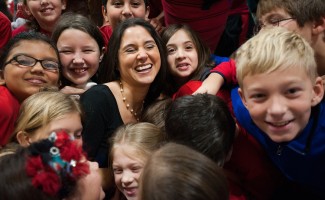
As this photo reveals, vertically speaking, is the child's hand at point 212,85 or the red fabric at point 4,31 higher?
the red fabric at point 4,31

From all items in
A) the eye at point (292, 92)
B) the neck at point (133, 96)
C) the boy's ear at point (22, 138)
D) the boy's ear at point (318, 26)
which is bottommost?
the boy's ear at point (22, 138)

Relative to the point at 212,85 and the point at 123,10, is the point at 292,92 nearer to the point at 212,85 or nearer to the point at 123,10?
the point at 212,85

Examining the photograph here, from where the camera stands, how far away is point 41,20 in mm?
2941

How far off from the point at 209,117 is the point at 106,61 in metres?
0.84

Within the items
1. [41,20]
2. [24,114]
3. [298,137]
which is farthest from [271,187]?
[41,20]

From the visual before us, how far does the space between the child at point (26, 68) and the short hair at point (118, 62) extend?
0.30m

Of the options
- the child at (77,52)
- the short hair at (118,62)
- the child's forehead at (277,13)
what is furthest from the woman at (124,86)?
the child's forehead at (277,13)

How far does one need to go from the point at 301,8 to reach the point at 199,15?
55cm

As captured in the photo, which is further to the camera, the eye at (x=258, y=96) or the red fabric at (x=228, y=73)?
the red fabric at (x=228, y=73)

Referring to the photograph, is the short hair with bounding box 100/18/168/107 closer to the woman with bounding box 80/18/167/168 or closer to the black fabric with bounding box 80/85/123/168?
the woman with bounding box 80/18/167/168

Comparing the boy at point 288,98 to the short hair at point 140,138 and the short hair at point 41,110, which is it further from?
the short hair at point 41,110

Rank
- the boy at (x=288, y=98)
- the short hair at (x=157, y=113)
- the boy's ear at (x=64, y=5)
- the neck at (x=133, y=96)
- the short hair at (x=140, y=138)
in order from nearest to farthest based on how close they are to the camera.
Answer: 1. the boy at (x=288, y=98)
2. the short hair at (x=140, y=138)
3. the short hair at (x=157, y=113)
4. the neck at (x=133, y=96)
5. the boy's ear at (x=64, y=5)

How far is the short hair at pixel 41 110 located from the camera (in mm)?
1862

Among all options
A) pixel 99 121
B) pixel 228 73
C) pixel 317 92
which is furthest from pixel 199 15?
pixel 317 92
